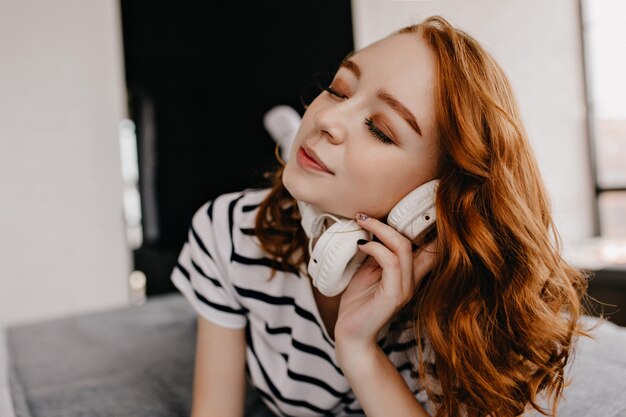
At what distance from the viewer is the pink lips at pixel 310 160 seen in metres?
0.78

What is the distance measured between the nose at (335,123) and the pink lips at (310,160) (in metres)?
0.04

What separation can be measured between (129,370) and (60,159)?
217 centimetres

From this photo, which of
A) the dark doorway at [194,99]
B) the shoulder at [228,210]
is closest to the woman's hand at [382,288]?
the shoulder at [228,210]

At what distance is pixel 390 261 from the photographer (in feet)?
2.60

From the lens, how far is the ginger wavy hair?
0.77 meters

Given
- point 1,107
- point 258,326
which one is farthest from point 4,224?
point 258,326

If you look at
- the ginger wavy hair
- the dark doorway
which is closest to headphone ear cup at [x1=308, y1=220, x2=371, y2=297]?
the ginger wavy hair

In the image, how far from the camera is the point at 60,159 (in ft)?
10.0

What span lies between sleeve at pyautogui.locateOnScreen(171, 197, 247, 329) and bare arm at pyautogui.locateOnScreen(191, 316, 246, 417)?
0.03 meters

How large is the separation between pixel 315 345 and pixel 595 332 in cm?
78

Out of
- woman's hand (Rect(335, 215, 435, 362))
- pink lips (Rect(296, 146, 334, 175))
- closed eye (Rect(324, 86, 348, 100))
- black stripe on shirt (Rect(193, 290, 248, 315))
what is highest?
closed eye (Rect(324, 86, 348, 100))

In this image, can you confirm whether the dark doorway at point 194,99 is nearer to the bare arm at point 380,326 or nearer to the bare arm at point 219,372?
the bare arm at point 219,372

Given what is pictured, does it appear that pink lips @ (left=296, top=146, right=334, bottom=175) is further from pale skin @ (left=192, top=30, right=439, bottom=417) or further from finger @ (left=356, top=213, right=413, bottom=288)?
finger @ (left=356, top=213, right=413, bottom=288)

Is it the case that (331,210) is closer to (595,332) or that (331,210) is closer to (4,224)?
(595,332)
